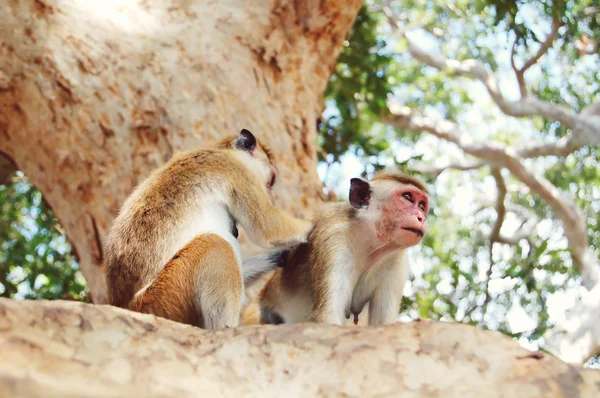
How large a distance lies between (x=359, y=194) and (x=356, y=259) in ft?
1.34

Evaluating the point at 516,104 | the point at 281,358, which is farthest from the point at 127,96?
the point at 516,104

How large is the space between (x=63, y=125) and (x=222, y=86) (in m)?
1.28

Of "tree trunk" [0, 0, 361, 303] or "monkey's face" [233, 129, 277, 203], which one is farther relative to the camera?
"tree trunk" [0, 0, 361, 303]

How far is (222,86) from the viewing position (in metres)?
6.00

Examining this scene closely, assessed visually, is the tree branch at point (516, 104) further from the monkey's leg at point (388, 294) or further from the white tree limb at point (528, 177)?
the monkey's leg at point (388, 294)

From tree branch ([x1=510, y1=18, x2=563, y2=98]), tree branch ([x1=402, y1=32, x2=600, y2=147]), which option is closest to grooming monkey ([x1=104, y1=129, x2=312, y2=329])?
tree branch ([x1=510, y1=18, x2=563, y2=98])

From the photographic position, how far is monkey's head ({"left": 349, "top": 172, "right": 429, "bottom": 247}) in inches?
167

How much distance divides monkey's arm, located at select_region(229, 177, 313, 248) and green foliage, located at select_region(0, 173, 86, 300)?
276 centimetres

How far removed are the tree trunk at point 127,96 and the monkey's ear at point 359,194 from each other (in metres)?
1.27

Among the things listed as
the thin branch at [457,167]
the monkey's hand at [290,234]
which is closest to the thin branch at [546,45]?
the thin branch at [457,167]

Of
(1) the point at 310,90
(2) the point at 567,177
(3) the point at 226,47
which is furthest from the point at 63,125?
(2) the point at 567,177

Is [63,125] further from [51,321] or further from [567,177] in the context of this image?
[567,177]

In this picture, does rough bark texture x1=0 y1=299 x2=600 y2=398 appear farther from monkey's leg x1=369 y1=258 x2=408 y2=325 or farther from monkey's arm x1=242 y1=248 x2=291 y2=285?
monkey's arm x1=242 y1=248 x2=291 y2=285

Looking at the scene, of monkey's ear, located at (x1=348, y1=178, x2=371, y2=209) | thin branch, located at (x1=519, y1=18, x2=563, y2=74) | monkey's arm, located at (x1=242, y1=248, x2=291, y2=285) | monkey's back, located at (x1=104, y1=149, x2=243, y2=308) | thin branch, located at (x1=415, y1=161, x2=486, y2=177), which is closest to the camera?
monkey's back, located at (x1=104, y1=149, x2=243, y2=308)
